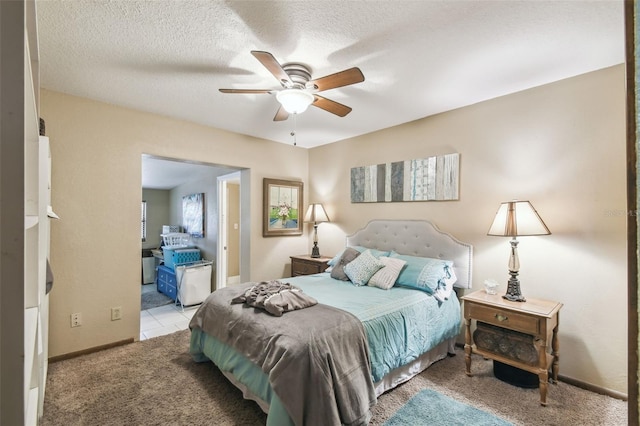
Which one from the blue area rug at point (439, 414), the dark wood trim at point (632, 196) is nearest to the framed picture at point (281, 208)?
the blue area rug at point (439, 414)

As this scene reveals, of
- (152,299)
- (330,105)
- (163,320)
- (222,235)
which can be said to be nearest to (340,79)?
(330,105)

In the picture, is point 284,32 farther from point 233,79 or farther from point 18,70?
point 18,70

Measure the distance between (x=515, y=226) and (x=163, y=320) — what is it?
4.12 metres

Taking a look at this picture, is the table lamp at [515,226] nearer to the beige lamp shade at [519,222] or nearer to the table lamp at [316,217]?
the beige lamp shade at [519,222]

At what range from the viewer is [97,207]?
2.92 metres

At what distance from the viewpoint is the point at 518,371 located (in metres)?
2.33

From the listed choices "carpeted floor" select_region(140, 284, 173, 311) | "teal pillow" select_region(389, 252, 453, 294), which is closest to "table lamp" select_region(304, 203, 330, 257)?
"teal pillow" select_region(389, 252, 453, 294)

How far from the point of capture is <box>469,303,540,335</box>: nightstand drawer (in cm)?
212

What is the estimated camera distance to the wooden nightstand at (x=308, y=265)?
3.90 m

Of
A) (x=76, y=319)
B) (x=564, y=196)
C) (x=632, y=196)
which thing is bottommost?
(x=76, y=319)

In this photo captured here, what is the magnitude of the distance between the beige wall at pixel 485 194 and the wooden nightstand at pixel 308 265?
3.12ft

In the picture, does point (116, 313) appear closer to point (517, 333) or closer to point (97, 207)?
point (97, 207)

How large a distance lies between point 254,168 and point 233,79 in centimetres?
175

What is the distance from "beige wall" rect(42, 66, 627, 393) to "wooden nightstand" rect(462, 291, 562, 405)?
0.33 metres
